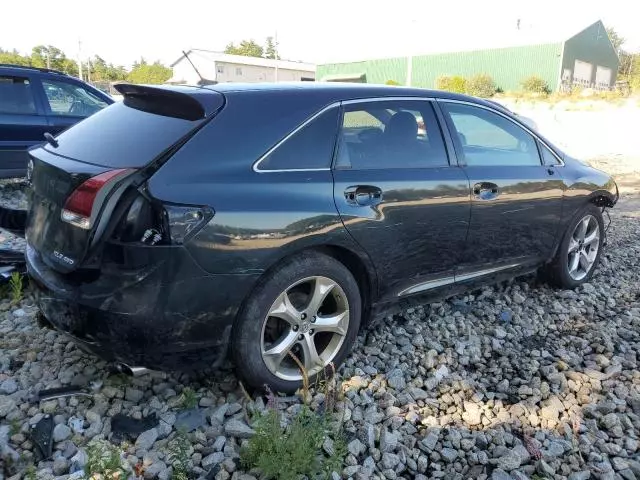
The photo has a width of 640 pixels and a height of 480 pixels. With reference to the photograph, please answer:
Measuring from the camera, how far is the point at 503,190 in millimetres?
3932

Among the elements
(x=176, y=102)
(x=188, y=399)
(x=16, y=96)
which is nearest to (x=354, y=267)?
(x=188, y=399)

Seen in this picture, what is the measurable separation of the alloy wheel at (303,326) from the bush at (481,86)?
122 feet

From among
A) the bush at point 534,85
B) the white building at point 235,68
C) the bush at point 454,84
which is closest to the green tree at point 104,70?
the white building at point 235,68

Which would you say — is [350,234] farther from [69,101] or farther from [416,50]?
[416,50]

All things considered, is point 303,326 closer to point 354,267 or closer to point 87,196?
point 354,267

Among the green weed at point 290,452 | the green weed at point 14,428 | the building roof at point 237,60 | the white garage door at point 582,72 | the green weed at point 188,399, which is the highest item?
the building roof at point 237,60

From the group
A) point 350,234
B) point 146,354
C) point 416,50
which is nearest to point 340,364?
point 350,234

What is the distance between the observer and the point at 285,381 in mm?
3000

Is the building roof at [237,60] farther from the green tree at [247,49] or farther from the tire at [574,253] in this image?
the tire at [574,253]

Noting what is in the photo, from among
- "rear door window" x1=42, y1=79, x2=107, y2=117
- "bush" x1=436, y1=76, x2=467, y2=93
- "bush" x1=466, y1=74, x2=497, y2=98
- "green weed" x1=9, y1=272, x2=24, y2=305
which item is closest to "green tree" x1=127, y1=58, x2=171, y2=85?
"bush" x1=436, y1=76, x2=467, y2=93

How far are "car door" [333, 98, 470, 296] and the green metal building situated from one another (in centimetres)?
3405

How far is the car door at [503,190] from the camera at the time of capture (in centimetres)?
381

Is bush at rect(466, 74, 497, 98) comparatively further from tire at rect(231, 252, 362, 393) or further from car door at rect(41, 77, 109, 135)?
tire at rect(231, 252, 362, 393)

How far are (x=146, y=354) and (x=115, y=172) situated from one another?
86 centimetres
